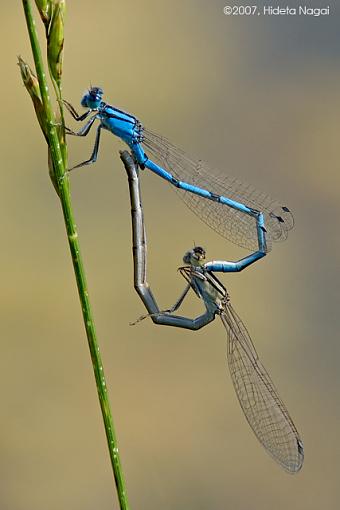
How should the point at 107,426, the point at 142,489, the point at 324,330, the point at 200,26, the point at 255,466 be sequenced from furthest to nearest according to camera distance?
1. the point at 200,26
2. the point at 324,330
3. the point at 255,466
4. the point at 142,489
5. the point at 107,426

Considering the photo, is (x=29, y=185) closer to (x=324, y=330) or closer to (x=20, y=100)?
(x=20, y=100)

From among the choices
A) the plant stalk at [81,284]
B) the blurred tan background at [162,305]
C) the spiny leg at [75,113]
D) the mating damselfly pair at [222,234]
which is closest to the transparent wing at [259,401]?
the mating damselfly pair at [222,234]

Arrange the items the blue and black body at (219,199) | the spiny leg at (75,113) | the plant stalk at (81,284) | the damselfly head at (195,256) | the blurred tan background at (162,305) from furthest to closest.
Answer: the blurred tan background at (162,305)
the blue and black body at (219,199)
the damselfly head at (195,256)
the spiny leg at (75,113)
the plant stalk at (81,284)

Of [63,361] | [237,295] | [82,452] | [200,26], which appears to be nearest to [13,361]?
[63,361]

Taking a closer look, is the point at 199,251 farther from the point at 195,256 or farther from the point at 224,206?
the point at 224,206

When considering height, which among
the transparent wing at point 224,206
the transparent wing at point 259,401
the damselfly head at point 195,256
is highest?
the transparent wing at point 224,206

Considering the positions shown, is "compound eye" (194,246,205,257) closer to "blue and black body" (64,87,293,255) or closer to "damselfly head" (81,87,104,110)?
"blue and black body" (64,87,293,255)

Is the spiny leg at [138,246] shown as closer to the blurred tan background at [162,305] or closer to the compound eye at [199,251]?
the compound eye at [199,251]

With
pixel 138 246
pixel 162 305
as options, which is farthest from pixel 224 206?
pixel 162 305
